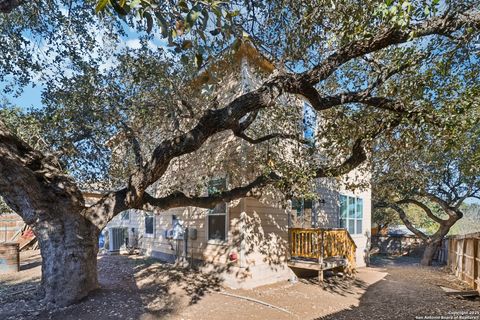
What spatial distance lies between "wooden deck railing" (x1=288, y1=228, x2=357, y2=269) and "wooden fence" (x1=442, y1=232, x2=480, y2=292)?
12.1ft

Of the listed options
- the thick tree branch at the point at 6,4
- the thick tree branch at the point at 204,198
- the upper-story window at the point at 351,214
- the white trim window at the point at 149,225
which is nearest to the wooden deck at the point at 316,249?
the upper-story window at the point at 351,214

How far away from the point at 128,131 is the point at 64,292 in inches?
128

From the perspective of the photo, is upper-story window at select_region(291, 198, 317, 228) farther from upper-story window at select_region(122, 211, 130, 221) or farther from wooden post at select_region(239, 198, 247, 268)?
upper-story window at select_region(122, 211, 130, 221)

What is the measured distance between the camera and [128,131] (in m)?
6.78

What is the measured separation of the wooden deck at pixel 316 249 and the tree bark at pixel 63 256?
5714mm

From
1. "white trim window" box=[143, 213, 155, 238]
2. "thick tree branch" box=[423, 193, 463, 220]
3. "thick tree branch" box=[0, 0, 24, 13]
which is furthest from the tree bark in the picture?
"thick tree branch" box=[423, 193, 463, 220]

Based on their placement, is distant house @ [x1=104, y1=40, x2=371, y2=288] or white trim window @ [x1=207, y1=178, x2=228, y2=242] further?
white trim window @ [x1=207, y1=178, x2=228, y2=242]

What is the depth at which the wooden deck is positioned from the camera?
8.97 metres

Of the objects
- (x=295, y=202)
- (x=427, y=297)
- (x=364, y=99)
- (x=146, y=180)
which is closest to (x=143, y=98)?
(x=146, y=180)

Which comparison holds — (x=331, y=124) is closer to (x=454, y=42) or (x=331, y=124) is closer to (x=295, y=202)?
(x=454, y=42)

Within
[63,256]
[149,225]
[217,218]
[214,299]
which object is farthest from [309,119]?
[149,225]

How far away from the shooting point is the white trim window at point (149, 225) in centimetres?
1281

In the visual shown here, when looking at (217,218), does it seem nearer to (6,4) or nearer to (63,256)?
(63,256)

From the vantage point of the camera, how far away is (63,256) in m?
5.56
